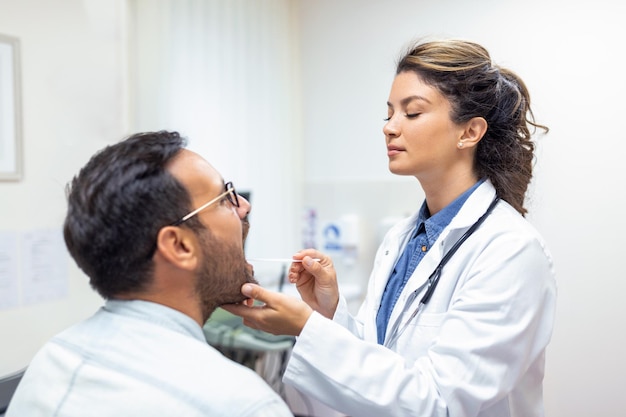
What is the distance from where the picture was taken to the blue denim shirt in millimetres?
1347

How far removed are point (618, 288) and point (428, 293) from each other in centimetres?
135

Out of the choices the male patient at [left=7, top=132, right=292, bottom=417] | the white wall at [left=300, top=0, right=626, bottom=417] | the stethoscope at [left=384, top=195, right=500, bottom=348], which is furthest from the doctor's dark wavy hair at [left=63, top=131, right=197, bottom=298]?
the white wall at [left=300, top=0, right=626, bottom=417]

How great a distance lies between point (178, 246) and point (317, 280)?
0.55m

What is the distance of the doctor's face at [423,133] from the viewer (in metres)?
1.31

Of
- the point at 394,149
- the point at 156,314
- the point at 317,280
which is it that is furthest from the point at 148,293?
the point at 394,149

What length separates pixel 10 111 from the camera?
1.92 metres

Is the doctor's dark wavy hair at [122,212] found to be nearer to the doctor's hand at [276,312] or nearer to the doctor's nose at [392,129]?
the doctor's hand at [276,312]

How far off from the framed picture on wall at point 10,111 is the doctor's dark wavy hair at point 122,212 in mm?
1202

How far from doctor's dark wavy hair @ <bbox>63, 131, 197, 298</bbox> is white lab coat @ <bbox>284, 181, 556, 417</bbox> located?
1.18 feet

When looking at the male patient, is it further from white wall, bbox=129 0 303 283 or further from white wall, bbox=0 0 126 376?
white wall, bbox=129 0 303 283

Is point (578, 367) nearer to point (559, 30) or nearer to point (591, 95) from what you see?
point (591, 95)

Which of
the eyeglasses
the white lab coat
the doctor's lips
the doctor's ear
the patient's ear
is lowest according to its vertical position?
the white lab coat

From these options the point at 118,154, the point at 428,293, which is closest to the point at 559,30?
the point at 428,293

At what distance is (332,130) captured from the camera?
297 cm
